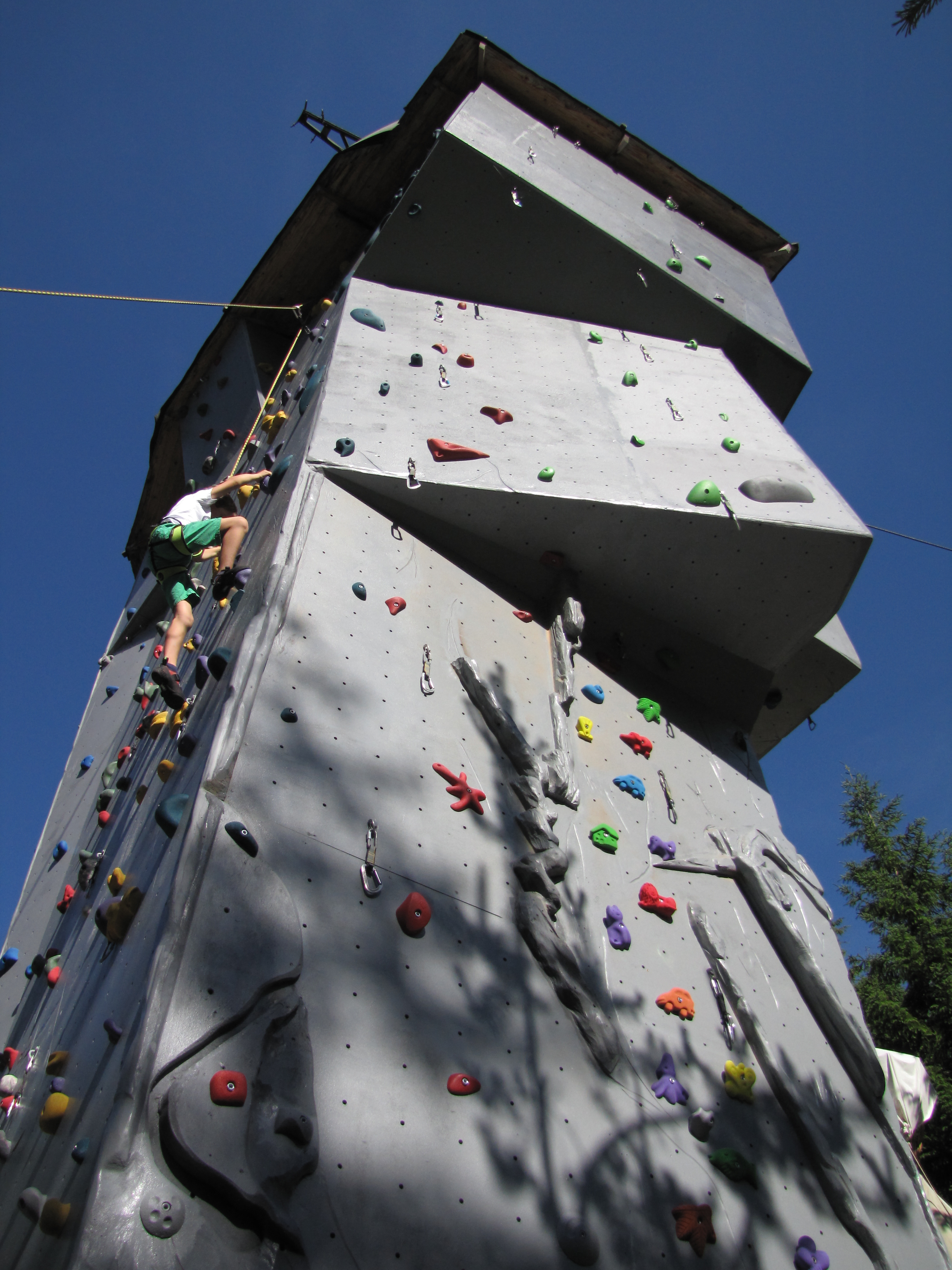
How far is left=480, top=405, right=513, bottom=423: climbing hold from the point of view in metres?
5.74

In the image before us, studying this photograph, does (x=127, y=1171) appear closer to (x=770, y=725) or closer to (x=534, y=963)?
(x=534, y=963)

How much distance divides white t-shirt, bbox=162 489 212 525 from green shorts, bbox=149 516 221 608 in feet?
0.10

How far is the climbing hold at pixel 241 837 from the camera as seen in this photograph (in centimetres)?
296

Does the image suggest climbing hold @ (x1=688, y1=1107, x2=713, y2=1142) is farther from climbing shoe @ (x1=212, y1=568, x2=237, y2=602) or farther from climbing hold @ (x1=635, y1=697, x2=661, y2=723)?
climbing shoe @ (x1=212, y1=568, x2=237, y2=602)

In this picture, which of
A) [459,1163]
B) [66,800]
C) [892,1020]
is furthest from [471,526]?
[892,1020]

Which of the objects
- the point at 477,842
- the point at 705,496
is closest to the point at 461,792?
the point at 477,842

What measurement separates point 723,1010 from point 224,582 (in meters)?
3.14

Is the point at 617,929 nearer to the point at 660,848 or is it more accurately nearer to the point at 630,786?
the point at 660,848

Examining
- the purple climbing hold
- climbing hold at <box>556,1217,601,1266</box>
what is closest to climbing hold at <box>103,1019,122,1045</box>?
climbing hold at <box>556,1217,601,1266</box>

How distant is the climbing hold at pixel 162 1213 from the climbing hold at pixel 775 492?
471 centimetres

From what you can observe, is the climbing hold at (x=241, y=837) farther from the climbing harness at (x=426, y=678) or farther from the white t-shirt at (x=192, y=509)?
the white t-shirt at (x=192, y=509)

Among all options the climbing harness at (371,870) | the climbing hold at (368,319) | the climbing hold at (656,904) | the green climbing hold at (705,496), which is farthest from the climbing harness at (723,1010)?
the climbing hold at (368,319)

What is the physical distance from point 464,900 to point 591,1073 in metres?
0.76

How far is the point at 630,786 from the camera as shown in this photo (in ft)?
15.4
